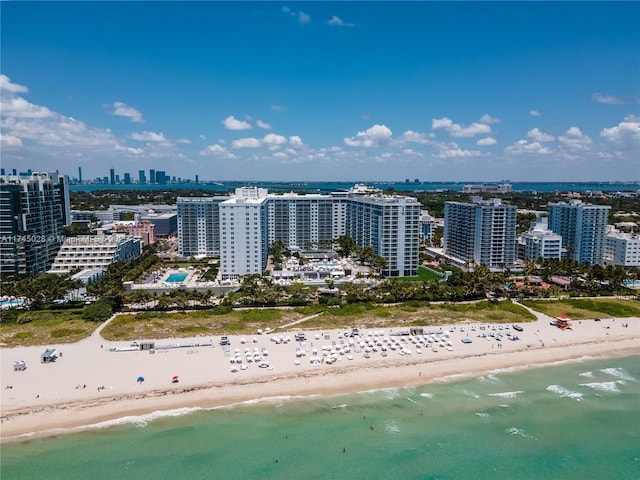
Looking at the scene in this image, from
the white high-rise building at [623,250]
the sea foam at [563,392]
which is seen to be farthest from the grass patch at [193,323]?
the white high-rise building at [623,250]

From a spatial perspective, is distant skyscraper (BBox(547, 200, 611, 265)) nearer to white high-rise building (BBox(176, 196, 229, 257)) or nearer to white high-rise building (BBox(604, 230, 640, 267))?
white high-rise building (BBox(604, 230, 640, 267))

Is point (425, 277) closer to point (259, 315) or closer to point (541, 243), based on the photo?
point (541, 243)

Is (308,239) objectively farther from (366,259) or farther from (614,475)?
(614,475)

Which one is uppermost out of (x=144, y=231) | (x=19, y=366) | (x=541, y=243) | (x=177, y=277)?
(x=541, y=243)

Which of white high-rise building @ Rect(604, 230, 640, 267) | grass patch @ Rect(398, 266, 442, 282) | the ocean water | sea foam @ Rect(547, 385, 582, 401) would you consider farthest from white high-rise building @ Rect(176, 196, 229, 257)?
white high-rise building @ Rect(604, 230, 640, 267)

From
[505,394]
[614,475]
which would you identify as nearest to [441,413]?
[505,394]

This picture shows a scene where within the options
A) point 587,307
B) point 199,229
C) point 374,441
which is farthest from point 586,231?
point 199,229

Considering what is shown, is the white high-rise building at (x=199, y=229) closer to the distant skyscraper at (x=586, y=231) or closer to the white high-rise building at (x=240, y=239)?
the white high-rise building at (x=240, y=239)
